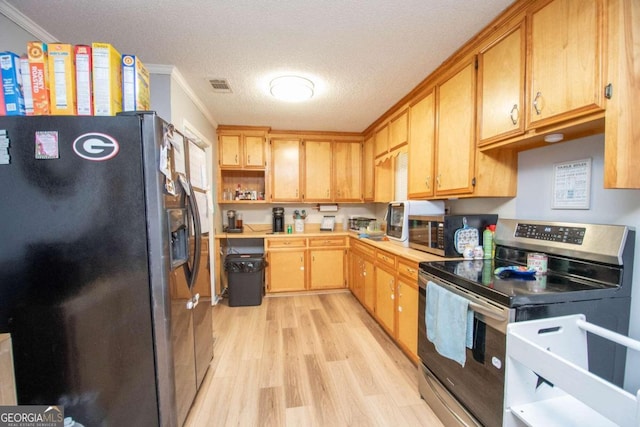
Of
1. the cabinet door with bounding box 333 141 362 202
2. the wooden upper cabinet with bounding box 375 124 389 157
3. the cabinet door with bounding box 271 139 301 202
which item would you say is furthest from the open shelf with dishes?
the wooden upper cabinet with bounding box 375 124 389 157

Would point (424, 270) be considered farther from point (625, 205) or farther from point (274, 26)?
point (274, 26)

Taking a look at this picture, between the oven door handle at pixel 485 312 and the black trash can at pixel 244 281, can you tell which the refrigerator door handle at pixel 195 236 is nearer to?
the oven door handle at pixel 485 312

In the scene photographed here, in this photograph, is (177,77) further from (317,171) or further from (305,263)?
(305,263)

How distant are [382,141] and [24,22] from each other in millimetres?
3119

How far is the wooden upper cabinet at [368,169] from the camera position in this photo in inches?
144

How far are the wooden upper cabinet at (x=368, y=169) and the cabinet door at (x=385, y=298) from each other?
1491 mm

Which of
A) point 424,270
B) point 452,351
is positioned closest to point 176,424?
point 452,351

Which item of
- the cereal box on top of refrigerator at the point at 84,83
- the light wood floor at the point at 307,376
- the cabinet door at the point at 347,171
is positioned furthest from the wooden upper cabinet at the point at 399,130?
the cereal box on top of refrigerator at the point at 84,83

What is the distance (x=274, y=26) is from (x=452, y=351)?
215 cm

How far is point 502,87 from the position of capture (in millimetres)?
1501

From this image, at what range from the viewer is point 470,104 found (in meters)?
1.75

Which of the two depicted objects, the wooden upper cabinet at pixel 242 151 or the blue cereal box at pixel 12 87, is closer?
the blue cereal box at pixel 12 87

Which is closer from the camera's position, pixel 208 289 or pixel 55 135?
pixel 55 135

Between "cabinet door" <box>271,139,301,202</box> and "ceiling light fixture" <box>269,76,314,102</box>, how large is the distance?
4.54 feet
